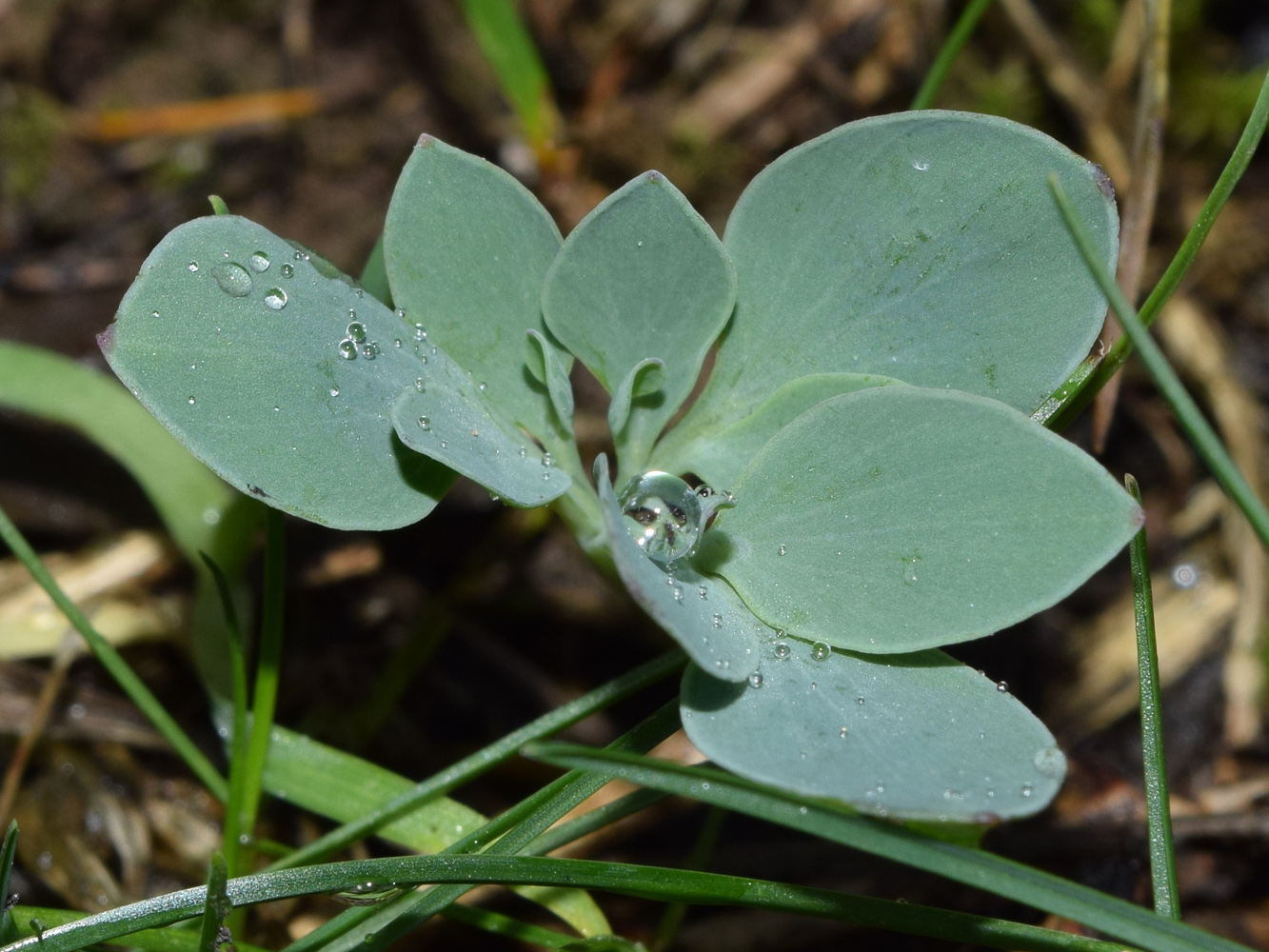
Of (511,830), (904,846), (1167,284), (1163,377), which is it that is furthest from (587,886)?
(1167,284)

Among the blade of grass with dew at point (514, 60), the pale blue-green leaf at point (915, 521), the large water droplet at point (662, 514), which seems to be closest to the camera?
the pale blue-green leaf at point (915, 521)

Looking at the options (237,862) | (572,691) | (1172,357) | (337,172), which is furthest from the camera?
(337,172)

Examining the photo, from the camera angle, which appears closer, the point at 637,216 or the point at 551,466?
the point at 637,216

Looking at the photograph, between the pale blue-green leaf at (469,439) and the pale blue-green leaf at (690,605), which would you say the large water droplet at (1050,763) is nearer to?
the pale blue-green leaf at (690,605)

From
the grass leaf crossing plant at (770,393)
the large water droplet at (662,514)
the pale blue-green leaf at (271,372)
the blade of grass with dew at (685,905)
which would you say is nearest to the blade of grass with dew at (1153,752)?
the grass leaf crossing plant at (770,393)

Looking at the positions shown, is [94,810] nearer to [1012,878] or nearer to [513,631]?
[513,631]


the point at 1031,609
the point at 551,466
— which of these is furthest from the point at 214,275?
the point at 1031,609

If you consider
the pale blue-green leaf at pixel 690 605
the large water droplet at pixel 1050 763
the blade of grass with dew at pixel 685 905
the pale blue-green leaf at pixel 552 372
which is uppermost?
the pale blue-green leaf at pixel 552 372
